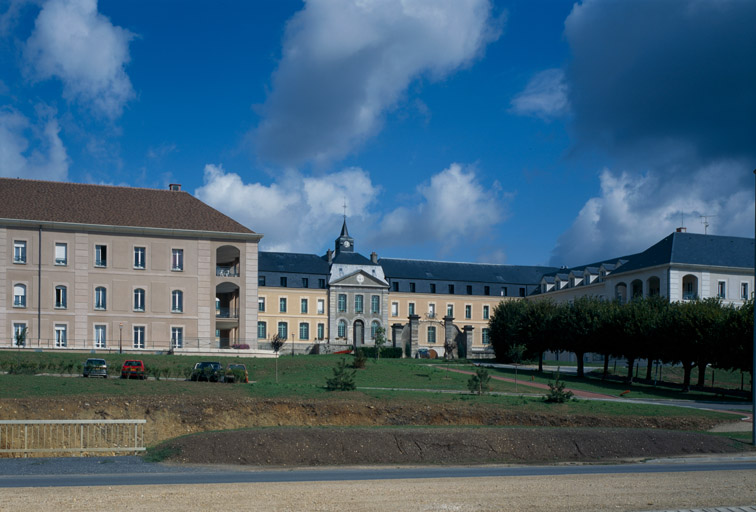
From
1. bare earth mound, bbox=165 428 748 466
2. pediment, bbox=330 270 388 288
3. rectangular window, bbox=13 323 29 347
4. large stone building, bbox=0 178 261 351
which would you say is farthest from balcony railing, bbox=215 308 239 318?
bare earth mound, bbox=165 428 748 466

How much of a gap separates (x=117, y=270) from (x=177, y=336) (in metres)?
6.43

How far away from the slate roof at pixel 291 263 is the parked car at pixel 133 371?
154 ft

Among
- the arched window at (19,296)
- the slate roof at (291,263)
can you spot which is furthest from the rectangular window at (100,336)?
the slate roof at (291,263)

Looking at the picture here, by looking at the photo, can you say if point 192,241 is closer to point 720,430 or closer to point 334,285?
point 334,285

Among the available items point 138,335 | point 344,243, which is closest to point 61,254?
point 138,335

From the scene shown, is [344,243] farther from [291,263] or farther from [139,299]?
[139,299]

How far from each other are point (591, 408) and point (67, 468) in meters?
21.7

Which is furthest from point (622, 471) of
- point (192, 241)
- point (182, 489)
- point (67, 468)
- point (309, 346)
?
point (309, 346)

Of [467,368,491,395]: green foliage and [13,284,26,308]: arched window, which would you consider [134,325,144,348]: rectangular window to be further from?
[467,368,491,395]: green foliage

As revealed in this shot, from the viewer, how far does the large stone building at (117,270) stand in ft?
166

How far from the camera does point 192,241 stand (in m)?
54.7

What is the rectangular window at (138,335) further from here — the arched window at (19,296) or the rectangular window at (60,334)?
the arched window at (19,296)

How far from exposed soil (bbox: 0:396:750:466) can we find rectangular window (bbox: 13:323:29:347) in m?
22.7

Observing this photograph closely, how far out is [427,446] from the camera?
2188 cm
